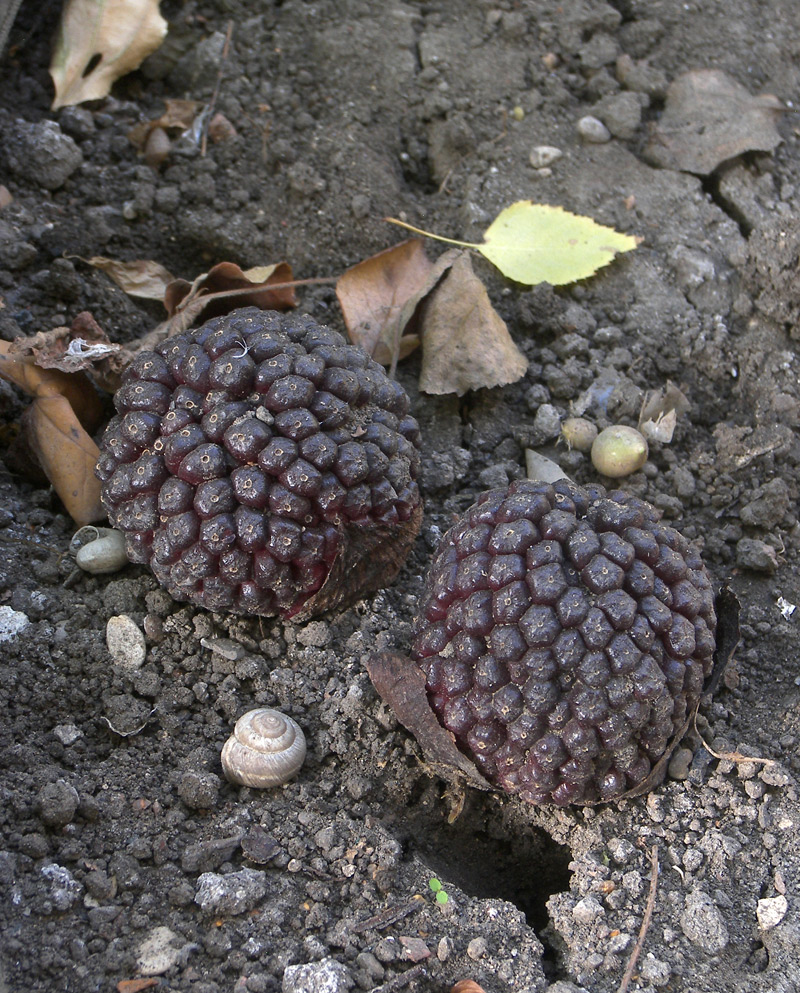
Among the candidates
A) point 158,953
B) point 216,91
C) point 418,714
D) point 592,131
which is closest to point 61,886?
point 158,953

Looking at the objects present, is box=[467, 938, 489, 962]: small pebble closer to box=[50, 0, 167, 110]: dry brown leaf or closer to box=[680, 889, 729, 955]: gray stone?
box=[680, 889, 729, 955]: gray stone

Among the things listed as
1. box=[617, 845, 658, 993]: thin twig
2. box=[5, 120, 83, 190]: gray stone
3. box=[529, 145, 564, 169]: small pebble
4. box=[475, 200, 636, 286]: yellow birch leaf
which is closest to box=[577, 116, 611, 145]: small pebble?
box=[529, 145, 564, 169]: small pebble

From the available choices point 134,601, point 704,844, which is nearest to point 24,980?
point 134,601

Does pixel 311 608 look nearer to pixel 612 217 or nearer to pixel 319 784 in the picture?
pixel 319 784

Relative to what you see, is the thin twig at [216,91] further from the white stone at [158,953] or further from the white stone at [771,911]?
the white stone at [771,911]

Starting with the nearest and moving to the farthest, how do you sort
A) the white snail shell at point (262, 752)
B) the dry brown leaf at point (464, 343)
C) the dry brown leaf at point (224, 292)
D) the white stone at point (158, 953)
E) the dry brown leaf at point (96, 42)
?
the white stone at point (158, 953) < the white snail shell at point (262, 752) < the dry brown leaf at point (224, 292) < the dry brown leaf at point (464, 343) < the dry brown leaf at point (96, 42)

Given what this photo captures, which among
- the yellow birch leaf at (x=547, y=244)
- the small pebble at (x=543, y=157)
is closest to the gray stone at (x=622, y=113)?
the small pebble at (x=543, y=157)
